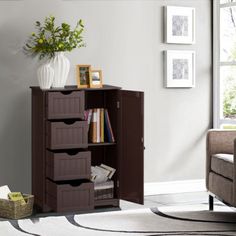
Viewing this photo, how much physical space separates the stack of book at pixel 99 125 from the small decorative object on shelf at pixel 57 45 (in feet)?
1.08

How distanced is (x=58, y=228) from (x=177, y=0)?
238 cm

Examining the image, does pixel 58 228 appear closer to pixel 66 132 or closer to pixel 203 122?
pixel 66 132

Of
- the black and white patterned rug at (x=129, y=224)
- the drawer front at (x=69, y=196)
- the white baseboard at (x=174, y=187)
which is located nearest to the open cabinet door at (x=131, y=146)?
the black and white patterned rug at (x=129, y=224)

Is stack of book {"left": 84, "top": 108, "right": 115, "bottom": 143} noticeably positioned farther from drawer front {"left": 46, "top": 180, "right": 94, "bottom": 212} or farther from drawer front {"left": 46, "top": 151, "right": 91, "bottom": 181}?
drawer front {"left": 46, "top": 180, "right": 94, "bottom": 212}

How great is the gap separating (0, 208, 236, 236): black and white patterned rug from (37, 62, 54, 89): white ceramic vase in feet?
3.25

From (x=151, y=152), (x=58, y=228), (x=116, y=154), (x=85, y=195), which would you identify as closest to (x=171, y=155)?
(x=151, y=152)

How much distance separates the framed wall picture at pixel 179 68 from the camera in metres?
5.41

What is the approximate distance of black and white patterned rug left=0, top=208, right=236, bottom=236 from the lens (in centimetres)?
405

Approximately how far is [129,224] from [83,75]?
126 centimetres

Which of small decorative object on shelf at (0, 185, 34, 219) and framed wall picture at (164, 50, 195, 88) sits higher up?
framed wall picture at (164, 50, 195, 88)

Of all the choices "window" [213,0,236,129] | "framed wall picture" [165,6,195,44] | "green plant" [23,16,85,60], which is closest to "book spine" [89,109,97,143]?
"green plant" [23,16,85,60]

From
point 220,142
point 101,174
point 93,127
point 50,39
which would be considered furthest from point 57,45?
point 220,142

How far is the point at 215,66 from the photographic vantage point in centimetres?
564

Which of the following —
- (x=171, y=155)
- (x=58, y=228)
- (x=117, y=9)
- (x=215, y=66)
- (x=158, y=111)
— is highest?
(x=117, y=9)
